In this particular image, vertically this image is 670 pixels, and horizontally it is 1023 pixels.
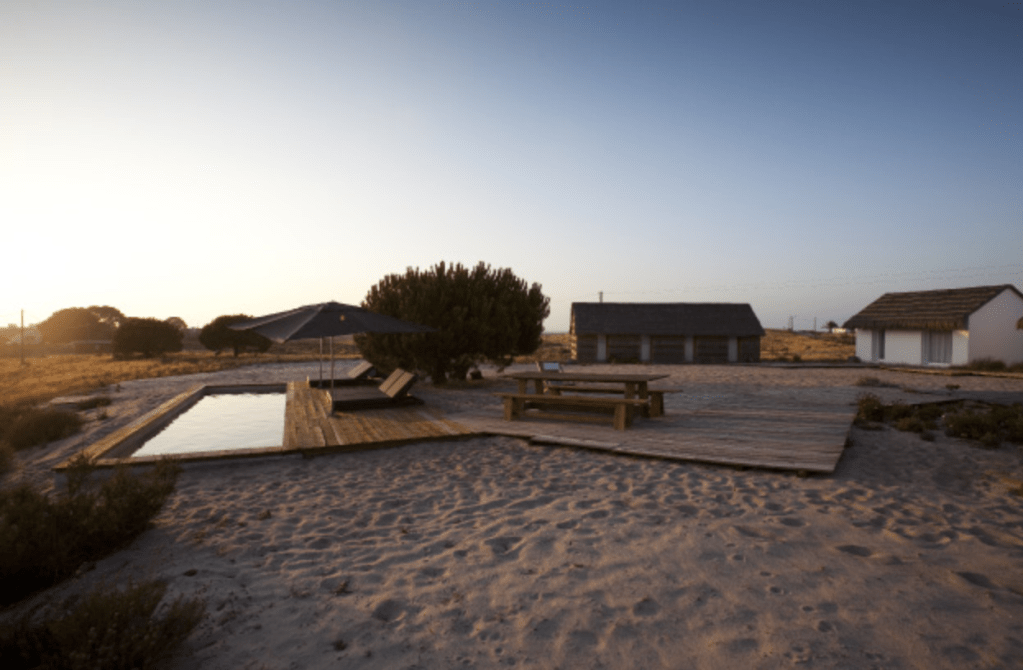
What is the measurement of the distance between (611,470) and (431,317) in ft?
29.5

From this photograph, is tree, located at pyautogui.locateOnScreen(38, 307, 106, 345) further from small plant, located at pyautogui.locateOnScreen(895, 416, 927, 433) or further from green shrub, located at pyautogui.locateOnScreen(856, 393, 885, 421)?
small plant, located at pyautogui.locateOnScreen(895, 416, 927, 433)

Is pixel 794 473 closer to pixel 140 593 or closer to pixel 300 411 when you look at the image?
pixel 140 593

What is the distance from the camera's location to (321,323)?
871cm

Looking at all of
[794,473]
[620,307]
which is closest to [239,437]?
[794,473]

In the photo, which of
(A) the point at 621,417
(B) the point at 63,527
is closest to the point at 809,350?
(A) the point at 621,417

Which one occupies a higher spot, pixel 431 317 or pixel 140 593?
Answer: pixel 431 317

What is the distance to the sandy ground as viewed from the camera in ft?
9.41

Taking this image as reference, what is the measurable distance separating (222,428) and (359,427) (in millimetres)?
2637

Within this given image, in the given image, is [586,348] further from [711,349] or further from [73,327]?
[73,327]

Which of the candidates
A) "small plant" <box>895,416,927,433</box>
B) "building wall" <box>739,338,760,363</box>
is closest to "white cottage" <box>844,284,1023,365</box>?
"building wall" <box>739,338,760,363</box>

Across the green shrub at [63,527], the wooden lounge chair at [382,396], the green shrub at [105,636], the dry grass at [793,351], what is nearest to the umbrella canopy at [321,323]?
the wooden lounge chair at [382,396]

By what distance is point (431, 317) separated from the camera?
1441 cm

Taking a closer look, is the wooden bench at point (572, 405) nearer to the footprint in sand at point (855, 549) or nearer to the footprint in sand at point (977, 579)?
the footprint in sand at point (855, 549)

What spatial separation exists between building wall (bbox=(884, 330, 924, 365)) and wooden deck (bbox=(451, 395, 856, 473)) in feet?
70.0
